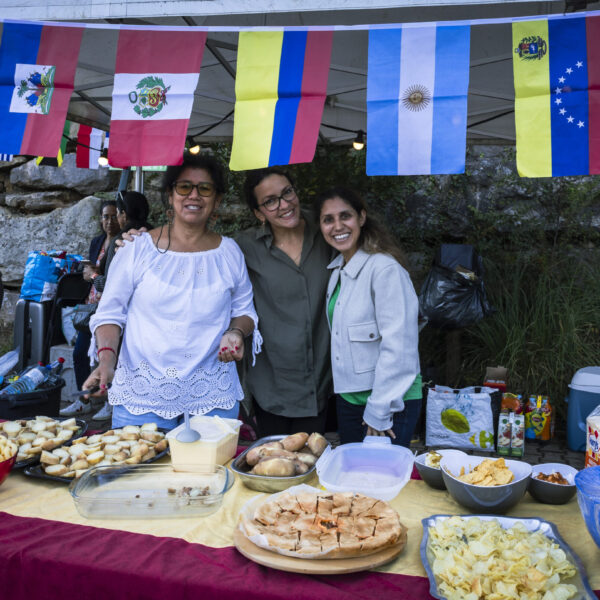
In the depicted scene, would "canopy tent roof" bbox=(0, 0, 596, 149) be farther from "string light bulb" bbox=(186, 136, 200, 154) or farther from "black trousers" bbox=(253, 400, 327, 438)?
"black trousers" bbox=(253, 400, 327, 438)

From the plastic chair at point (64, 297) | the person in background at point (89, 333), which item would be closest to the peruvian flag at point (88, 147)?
the person in background at point (89, 333)

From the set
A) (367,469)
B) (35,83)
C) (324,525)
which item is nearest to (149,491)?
(324,525)

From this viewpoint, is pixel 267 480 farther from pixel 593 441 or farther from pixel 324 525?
pixel 593 441

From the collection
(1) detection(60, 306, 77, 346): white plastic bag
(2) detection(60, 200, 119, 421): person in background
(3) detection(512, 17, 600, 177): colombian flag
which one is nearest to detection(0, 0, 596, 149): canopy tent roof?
(3) detection(512, 17, 600, 177): colombian flag

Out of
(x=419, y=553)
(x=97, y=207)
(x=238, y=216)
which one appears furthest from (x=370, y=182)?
(x=419, y=553)

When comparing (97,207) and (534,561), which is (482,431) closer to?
(534,561)

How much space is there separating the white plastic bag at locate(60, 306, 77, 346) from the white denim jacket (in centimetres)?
436

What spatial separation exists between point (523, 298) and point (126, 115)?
483cm

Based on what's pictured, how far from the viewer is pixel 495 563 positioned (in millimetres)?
1183

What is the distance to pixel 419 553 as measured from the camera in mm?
1377

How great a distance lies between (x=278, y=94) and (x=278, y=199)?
1.58 feet

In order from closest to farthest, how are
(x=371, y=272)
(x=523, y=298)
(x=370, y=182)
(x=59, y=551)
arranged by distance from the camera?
1. (x=59, y=551)
2. (x=371, y=272)
3. (x=523, y=298)
4. (x=370, y=182)

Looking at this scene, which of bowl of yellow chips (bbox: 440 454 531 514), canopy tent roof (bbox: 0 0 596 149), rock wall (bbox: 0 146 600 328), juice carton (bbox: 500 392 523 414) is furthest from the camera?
rock wall (bbox: 0 146 600 328)

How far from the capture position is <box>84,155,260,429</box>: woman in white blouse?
229 centimetres
